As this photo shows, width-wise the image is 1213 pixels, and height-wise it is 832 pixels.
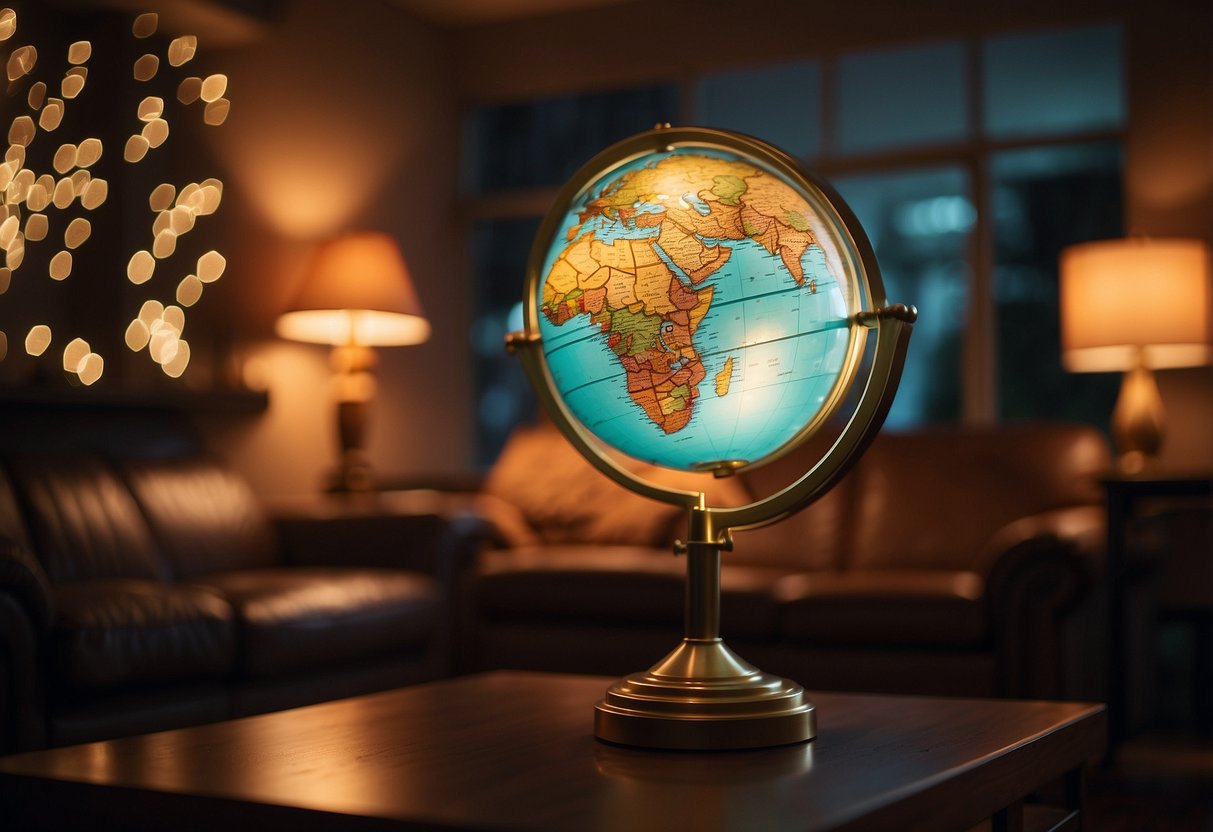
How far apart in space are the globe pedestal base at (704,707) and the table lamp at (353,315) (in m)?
3.17

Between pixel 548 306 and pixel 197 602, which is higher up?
pixel 548 306

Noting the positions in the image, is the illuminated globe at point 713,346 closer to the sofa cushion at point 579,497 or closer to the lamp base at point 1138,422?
the sofa cushion at point 579,497

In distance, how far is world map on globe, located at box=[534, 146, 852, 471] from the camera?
4.49ft

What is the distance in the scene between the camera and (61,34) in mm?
4141

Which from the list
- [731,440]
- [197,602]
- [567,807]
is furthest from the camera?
[197,602]

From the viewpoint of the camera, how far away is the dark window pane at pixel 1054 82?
15.5 feet

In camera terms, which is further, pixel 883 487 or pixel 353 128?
pixel 353 128

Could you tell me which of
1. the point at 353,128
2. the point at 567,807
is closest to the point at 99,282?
the point at 353,128

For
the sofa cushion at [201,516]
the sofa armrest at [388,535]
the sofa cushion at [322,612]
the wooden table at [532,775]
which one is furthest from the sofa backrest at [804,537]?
the wooden table at [532,775]

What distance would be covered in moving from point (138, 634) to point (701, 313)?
77.2 inches

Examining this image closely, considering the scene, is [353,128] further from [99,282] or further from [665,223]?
[665,223]

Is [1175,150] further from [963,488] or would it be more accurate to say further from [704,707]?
[704,707]

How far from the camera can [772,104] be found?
5.34 m

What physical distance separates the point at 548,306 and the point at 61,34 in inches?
130
